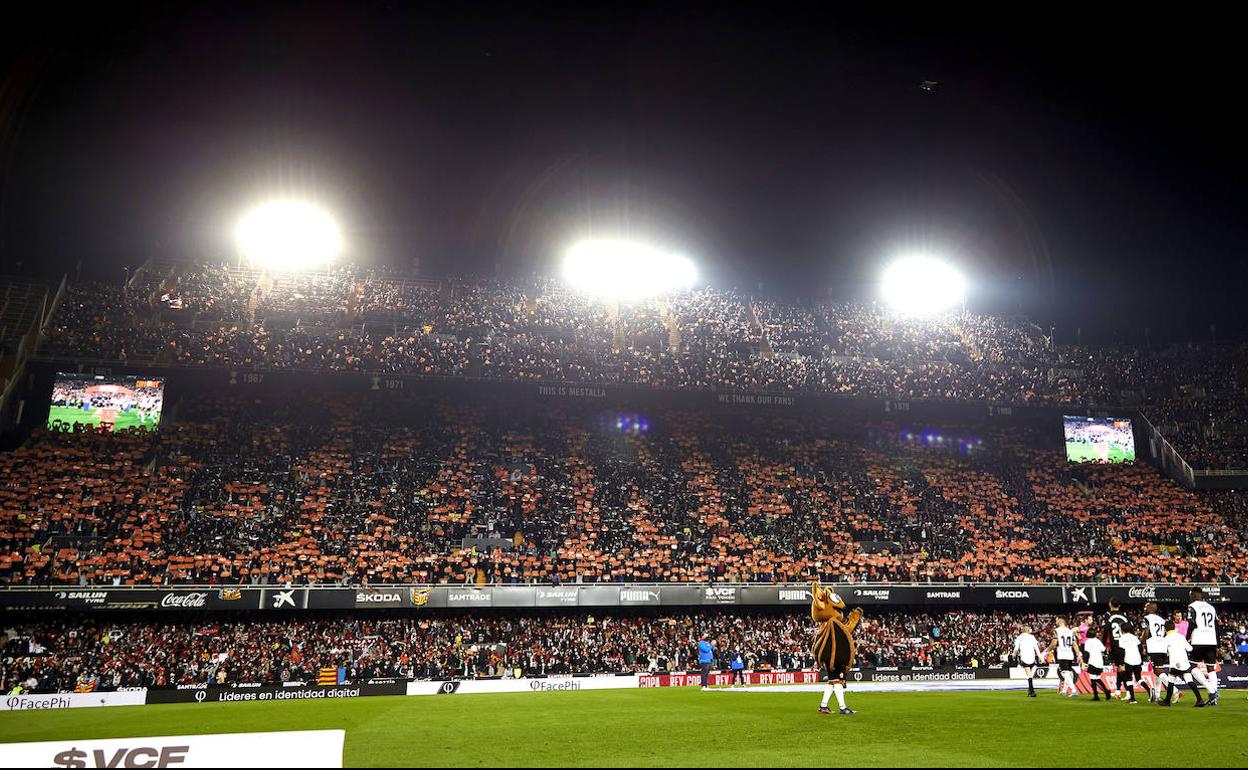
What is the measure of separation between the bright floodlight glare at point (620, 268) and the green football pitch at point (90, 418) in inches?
966

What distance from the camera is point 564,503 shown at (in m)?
Answer: 38.0

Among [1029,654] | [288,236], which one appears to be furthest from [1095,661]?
[288,236]

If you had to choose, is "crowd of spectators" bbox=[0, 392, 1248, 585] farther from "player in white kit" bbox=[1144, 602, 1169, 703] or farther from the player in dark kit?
"player in white kit" bbox=[1144, 602, 1169, 703]

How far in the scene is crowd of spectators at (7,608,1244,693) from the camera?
26.8 metres

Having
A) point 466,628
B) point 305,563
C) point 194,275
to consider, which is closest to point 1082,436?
point 466,628

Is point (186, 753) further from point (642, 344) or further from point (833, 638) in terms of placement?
point (642, 344)

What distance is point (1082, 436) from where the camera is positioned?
1905 inches

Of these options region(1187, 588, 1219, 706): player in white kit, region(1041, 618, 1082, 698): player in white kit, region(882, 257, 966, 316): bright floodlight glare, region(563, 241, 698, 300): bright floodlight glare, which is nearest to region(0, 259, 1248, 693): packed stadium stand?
region(563, 241, 698, 300): bright floodlight glare

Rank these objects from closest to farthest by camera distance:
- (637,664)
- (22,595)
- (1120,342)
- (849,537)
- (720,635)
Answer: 1. (22,595)
2. (637,664)
3. (720,635)
4. (849,537)
5. (1120,342)

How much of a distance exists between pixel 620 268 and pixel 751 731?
41208 mm

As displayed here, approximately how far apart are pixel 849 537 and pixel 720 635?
9.55m

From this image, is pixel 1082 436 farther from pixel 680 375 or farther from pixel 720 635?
pixel 720 635

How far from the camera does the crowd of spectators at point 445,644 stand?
26781mm

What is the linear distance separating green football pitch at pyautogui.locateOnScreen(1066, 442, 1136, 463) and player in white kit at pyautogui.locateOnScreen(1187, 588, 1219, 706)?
36.0 m
